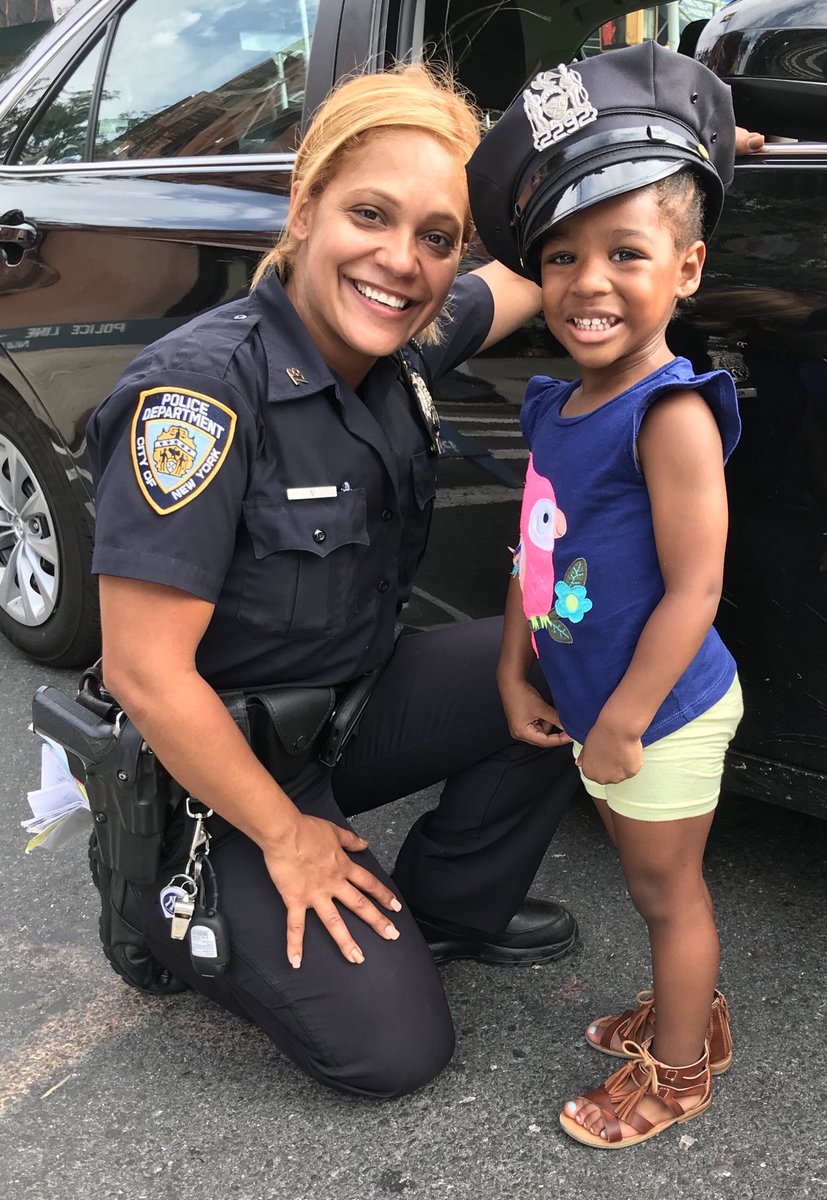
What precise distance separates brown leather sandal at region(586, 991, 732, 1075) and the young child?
8 centimetres

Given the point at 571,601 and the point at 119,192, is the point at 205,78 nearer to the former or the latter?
the point at 119,192

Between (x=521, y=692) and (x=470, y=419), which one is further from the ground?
(x=470, y=419)

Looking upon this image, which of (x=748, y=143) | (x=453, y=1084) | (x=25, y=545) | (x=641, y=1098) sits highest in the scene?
(x=748, y=143)

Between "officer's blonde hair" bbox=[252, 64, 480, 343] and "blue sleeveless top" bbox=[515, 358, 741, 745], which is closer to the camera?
"blue sleeveless top" bbox=[515, 358, 741, 745]

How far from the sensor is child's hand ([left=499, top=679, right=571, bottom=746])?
65.4 inches

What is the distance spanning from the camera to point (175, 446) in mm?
1445

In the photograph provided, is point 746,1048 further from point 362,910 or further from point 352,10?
point 352,10

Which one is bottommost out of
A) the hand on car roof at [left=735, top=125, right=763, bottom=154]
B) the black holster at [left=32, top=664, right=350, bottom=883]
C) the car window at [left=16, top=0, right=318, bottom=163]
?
the black holster at [left=32, top=664, right=350, bottom=883]

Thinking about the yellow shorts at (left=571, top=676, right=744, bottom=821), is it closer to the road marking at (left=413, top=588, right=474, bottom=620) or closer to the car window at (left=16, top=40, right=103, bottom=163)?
the road marking at (left=413, top=588, right=474, bottom=620)

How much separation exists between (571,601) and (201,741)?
50 cm

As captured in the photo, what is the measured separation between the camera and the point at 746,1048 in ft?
5.53

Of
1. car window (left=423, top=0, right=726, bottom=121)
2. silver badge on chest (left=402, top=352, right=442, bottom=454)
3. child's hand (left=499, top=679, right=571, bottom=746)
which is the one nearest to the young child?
child's hand (left=499, top=679, right=571, bottom=746)

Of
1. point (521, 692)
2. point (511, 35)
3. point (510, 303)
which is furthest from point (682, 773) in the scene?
point (511, 35)

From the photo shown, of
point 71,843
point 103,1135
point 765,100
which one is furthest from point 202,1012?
point 765,100
